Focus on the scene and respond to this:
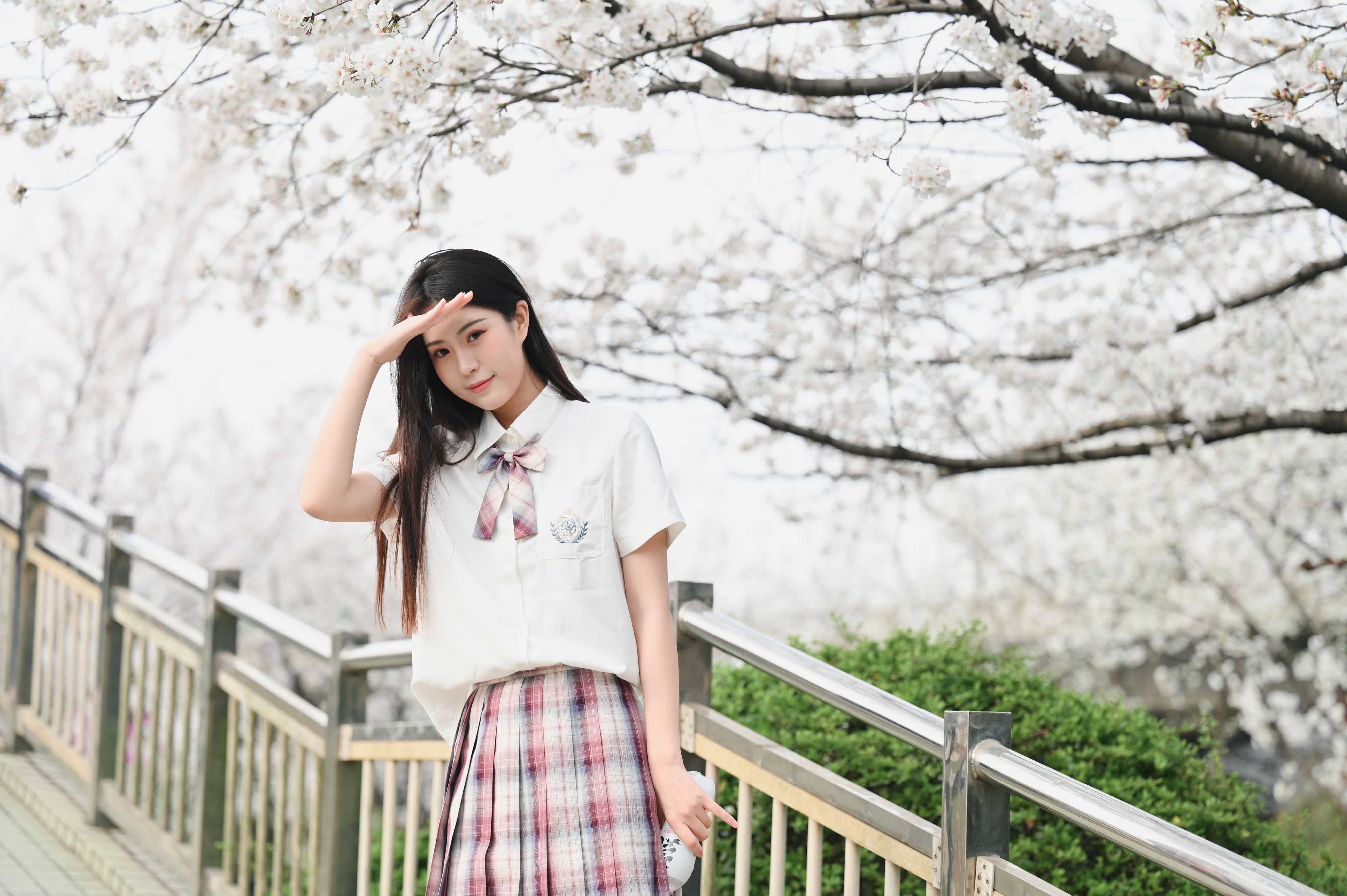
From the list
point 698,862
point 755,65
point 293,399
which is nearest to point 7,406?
point 293,399

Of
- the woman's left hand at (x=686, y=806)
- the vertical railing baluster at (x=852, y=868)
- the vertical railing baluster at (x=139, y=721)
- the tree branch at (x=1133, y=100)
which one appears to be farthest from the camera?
the vertical railing baluster at (x=139, y=721)

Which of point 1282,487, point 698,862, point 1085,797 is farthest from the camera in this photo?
point 1282,487

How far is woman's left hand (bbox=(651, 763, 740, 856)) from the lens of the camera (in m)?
1.73

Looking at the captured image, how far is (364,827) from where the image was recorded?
3057 millimetres

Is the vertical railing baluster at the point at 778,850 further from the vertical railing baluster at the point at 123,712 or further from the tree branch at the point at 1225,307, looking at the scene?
the tree branch at the point at 1225,307

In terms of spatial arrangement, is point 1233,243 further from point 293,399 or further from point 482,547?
point 293,399

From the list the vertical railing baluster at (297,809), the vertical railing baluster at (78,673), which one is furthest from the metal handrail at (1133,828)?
the vertical railing baluster at (78,673)

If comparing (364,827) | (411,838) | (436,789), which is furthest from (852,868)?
(436,789)

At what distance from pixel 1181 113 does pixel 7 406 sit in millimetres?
11121

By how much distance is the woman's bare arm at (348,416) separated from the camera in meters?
1.75

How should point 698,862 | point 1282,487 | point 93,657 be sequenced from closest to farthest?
point 698,862
point 93,657
point 1282,487

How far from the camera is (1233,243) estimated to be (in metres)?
5.75

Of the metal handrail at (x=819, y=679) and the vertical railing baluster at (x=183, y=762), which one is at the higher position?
the metal handrail at (x=819, y=679)

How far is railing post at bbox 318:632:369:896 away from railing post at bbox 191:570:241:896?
2.15ft
